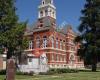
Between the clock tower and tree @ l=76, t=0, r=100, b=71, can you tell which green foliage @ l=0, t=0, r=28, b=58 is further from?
the clock tower

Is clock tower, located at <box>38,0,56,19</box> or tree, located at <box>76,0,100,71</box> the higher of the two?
clock tower, located at <box>38,0,56,19</box>

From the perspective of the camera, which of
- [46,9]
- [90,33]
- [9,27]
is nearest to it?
[9,27]

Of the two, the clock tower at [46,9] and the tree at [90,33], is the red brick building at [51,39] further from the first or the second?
the tree at [90,33]

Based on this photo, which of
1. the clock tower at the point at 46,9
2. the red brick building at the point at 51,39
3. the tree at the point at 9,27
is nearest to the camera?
the tree at the point at 9,27

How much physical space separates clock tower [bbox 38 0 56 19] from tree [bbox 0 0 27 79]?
1813 inches

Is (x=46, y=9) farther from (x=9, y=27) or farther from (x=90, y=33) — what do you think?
(x=9, y=27)

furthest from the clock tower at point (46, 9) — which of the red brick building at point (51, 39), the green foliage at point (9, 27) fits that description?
the green foliage at point (9, 27)

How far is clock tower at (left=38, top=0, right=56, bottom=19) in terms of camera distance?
9018cm

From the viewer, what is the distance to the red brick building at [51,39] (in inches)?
2968

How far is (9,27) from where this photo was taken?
42.0 m

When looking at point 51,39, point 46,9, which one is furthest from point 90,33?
point 46,9

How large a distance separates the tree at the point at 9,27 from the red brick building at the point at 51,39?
98.4 ft

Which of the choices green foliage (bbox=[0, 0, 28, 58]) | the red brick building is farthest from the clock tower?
green foliage (bbox=[0, 0, 28, 58])

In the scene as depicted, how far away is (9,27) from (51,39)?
1338 inches
